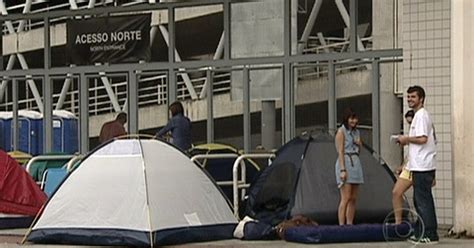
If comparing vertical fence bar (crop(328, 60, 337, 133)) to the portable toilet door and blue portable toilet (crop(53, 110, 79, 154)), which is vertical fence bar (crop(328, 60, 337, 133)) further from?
the portable toilet door

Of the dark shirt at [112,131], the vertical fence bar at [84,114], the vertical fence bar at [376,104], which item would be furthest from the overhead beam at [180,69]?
the vertical fence bar at [376,104]

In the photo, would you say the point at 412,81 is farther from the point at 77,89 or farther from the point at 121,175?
the point at 77,89

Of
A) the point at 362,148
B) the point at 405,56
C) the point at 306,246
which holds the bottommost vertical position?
the point at 306,246

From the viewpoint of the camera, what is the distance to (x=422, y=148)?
1348cm

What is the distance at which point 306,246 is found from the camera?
1366cm

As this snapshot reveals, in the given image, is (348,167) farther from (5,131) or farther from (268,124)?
(5,131)

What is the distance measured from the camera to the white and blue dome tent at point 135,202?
45.6 feet

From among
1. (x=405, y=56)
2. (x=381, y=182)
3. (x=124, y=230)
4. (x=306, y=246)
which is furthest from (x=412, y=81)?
(x=124, y=230)

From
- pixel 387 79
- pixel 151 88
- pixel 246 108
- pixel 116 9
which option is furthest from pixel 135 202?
pixel 116 9

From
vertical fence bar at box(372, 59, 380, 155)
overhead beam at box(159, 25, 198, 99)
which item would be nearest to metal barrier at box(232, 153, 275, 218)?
vertical fence bar at box(372, 59, 380, 155)

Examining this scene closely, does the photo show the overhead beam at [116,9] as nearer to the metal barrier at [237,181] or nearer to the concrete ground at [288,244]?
the metal barrier at [237,181]

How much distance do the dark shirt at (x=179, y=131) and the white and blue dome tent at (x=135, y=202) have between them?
3127 millimetres

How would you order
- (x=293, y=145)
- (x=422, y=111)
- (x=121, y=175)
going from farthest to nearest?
(x=293, y=145), (x=121, y=175), (x=422, y=111)

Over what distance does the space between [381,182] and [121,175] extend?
3.70 metres
